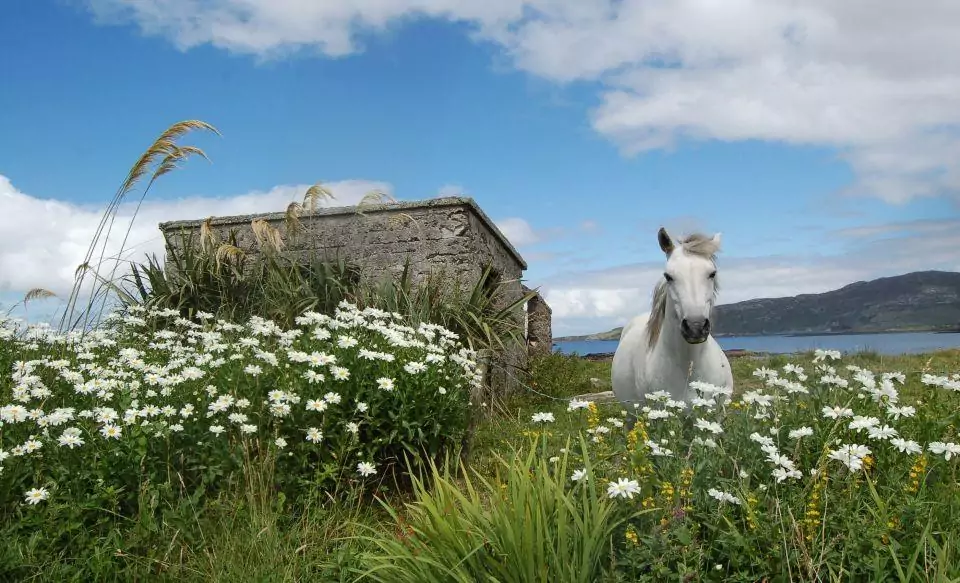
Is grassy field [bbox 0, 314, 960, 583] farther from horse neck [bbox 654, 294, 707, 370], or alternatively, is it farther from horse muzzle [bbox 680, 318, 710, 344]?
horse neck [bbox 654, 294, 707, 370]

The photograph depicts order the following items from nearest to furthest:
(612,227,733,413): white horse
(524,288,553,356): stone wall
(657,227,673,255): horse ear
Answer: (612,227,733,413): white horse, (657,227,673,255): horse ear, (524,288,553,356): stone wall

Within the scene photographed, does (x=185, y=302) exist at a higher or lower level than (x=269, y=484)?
higher

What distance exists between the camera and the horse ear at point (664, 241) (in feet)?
17.8

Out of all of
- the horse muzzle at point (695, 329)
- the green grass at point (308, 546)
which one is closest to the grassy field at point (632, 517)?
the green grass at point (308, 546)

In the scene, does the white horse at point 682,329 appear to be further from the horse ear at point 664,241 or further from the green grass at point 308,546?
the green grass at point 308,546

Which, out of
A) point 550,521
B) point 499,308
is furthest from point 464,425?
point 499,308

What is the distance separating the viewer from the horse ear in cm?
543

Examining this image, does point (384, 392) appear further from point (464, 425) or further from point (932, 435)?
point (932, 435)

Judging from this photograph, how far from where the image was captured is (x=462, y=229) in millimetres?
10930

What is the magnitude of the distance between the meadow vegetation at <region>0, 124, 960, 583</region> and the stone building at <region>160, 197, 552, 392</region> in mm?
4767

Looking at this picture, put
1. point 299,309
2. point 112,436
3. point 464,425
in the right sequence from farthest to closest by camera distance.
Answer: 1. point 299,309
2. point 464,425
3. point 112,436

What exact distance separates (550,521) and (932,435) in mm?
2141

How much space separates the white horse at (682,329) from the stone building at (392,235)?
4831 mm

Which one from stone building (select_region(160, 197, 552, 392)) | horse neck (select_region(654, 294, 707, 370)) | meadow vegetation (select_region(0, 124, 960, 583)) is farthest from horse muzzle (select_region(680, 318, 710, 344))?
stone building (select_region(160, 197, 552, 392))
